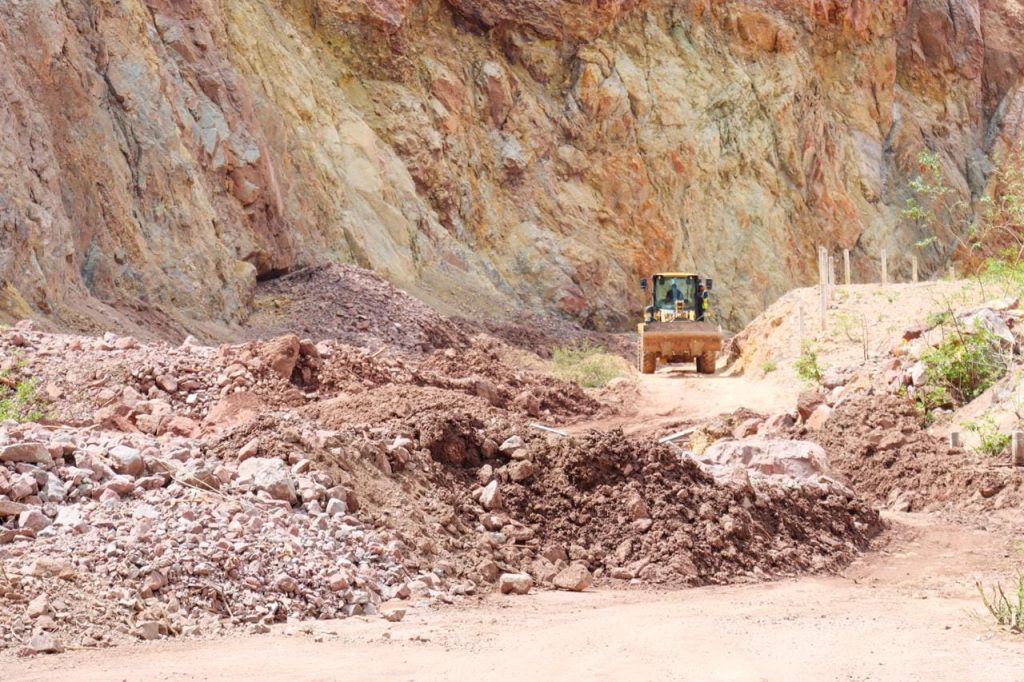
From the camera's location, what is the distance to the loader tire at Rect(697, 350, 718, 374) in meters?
22.5

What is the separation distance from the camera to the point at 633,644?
19.0 feet

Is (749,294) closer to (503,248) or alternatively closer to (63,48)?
(503,248)

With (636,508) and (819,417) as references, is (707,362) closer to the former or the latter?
(819,417)

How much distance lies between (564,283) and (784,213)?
982 centimetres

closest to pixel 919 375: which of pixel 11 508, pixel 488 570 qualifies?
pixel 488 570

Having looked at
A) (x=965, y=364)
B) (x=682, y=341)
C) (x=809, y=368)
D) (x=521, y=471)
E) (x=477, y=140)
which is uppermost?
(x=477, y=140)

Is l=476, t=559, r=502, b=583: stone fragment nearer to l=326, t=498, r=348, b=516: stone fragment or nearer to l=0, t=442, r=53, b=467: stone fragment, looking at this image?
l=326, t=498, r=348, b=516: stone fragment

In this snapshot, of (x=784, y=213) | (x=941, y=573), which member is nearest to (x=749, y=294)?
(x=784, y=213)

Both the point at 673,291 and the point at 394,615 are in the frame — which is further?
the point at 673,291

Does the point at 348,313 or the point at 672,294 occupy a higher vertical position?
the point at 672,294

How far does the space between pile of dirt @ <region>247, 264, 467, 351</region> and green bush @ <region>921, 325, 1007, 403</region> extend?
9586mm

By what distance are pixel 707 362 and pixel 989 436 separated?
39.3 feet

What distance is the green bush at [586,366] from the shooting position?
68.8 feet

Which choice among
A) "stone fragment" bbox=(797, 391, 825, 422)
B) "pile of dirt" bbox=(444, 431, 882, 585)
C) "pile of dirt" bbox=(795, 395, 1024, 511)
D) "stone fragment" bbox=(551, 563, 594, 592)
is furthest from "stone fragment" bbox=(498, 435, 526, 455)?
"stone fragment" bbox=(797, 391, 825, 422)
